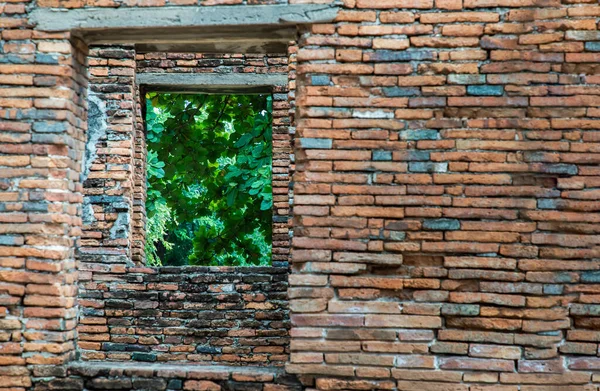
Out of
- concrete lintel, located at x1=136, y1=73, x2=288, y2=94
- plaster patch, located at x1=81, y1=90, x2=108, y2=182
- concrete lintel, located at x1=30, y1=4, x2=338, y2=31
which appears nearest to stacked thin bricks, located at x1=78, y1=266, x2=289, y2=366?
plaster patch, located at x1=81, y1=90, x2=108, y2=182

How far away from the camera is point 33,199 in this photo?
4922 mm

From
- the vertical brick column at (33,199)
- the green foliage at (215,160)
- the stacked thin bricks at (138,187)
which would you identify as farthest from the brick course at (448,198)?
the green foliage at (215,160)

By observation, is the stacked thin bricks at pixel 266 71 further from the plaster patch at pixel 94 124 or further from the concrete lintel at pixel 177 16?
the concrete lintel at pixel 177 16

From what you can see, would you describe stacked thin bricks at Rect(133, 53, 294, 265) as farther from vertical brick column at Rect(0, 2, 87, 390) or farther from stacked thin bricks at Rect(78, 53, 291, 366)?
vertical brick column at Rect(0, 2, 87, 390)

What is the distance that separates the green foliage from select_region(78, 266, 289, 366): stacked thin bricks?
2.21m

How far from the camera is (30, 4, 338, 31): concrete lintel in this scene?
483cm

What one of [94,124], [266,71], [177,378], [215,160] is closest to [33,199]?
[177,378]

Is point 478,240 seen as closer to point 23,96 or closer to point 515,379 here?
point 515,379

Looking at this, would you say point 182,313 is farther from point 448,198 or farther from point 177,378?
point 448,198

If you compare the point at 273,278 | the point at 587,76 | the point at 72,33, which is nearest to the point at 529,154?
the point at 587,76

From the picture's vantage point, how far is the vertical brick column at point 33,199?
491 centimetres

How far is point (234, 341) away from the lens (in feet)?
27.2

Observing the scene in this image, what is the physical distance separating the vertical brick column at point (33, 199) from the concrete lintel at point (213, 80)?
12.7 ft

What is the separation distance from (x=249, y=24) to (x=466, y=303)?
2117 millimetres
